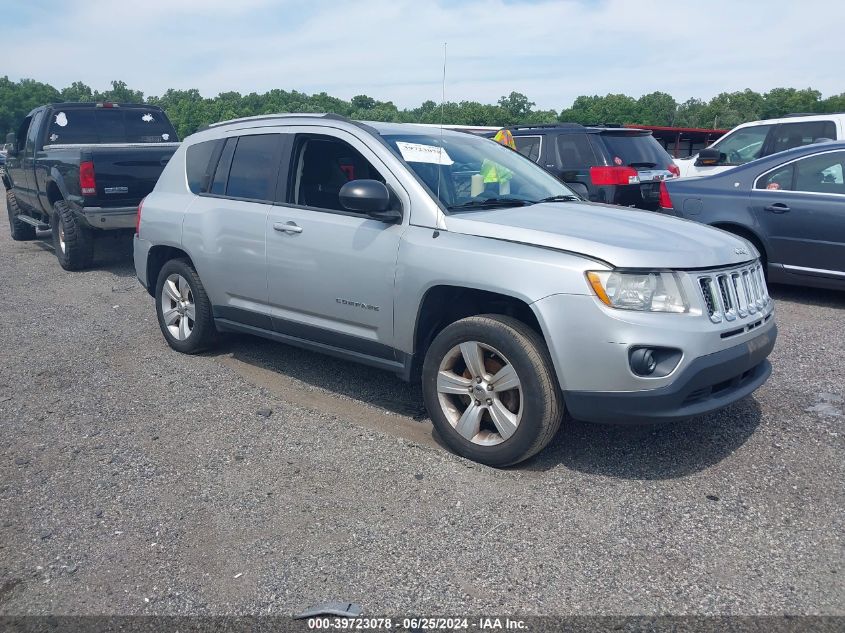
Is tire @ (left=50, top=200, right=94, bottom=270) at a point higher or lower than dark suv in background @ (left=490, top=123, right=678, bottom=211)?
lower

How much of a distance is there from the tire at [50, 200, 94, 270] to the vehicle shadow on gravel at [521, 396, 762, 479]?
299 inches

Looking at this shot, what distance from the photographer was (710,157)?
10141 mm

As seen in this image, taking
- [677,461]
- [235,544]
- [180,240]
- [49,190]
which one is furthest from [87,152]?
[677,461]

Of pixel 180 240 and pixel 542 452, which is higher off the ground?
pixel 180 240

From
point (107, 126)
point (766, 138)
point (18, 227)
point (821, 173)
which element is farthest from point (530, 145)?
point (18, 227)

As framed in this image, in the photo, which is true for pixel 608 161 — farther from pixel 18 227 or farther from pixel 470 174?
pixel 18 227

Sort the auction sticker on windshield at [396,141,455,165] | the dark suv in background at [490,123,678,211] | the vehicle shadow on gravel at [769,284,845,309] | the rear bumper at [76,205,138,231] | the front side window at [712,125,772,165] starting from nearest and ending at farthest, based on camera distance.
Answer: the auction sticker on windshield at [396,141,455,165]
the vehicle shadow on gravel at [769,284,845,309]
the rear bumper at [76,205,138,231]
the dark suv in background at [490,123,678,211]
the front side window at [712,125,772,165]

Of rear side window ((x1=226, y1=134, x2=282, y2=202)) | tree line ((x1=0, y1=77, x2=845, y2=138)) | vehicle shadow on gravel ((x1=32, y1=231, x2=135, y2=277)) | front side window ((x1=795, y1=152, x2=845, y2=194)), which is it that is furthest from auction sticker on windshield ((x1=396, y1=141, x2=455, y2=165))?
tree line ((x1=0, y1=77, x2=845, y2=138))

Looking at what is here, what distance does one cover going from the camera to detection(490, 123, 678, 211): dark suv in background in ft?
30.3

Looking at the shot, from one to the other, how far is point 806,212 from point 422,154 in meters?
4.41

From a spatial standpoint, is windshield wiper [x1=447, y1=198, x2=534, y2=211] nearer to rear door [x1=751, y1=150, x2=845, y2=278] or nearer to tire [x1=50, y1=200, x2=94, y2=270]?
rear door [x1=751, y1=150, x2=845, y2=278]

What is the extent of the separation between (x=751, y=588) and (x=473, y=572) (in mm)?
1079

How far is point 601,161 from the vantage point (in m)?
9.36

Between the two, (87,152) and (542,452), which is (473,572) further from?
(87,152)
